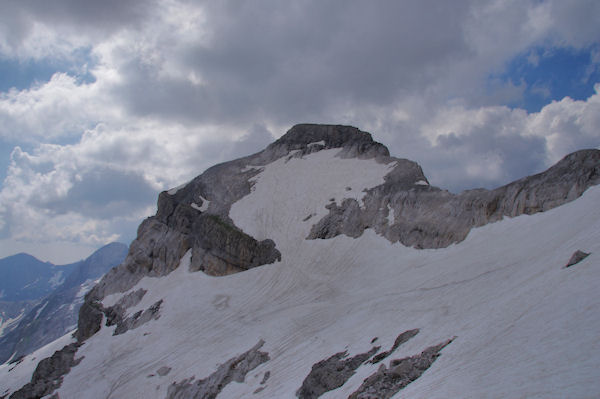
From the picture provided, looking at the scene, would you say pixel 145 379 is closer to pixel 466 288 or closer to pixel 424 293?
pixel 424 293

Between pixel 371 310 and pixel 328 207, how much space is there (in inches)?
988

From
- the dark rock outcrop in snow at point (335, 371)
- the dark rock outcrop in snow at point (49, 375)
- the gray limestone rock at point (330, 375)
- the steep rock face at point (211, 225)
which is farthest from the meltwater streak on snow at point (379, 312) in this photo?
the steep rock face at point (211, 225)

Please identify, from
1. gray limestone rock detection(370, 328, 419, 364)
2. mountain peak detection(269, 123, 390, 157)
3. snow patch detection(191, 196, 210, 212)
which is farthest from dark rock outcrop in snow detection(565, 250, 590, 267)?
snow patch detection(191, 196, 210, 212)

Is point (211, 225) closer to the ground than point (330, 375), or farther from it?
farther from it

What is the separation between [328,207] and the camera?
52.8 metres

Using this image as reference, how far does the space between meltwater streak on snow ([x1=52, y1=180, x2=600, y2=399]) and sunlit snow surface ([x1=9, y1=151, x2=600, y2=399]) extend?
3.7 inches

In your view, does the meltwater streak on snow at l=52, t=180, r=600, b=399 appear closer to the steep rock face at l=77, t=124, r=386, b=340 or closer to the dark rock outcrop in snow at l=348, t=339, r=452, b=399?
the dark rock outcrop in snow at l=348, t=339, r=452, b=399

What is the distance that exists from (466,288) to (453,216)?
14086 millimetres

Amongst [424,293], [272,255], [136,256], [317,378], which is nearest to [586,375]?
[317,378]

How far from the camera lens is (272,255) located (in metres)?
47.8

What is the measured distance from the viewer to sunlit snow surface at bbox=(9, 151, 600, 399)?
1148 centimetres

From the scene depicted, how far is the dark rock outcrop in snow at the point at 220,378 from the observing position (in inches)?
1053

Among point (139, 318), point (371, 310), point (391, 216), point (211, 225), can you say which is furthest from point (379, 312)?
point (211, 225)

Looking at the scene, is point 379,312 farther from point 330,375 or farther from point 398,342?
point 330,375
